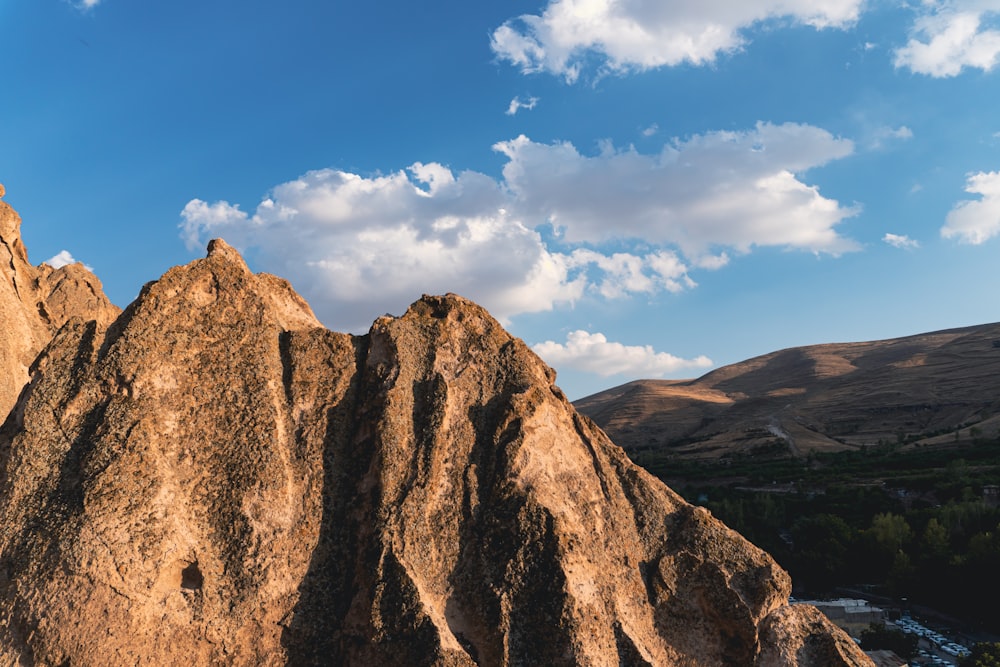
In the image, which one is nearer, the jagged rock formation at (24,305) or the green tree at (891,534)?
the jagged rock formation at (24,305)

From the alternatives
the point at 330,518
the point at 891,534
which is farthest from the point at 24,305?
the point at 891,534

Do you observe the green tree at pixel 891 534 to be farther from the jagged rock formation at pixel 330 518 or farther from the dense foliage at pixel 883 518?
the jagged rock formation at pixel 330 518

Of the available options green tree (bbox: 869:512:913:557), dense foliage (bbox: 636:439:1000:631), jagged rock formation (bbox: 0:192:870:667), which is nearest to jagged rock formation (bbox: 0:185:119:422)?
jagged rock formation (bbox: 0:192:870:667)

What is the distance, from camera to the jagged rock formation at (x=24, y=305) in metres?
33.0

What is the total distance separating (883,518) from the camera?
7656 centimetres

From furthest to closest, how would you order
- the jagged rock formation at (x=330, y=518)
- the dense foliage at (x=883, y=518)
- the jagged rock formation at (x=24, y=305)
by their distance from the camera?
the dense foliage at (x=883, y=518) < the jagged rock formation at (x=24, y=305) < the jagged rock formation at (x=330, y=518)

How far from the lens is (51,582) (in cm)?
1397

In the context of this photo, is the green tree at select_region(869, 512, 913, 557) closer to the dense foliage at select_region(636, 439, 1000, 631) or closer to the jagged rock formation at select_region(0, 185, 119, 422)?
the dense foliage at select_region(636, 439, 1000, 631)

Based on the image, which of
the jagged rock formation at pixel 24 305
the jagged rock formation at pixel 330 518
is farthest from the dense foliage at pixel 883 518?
the jagged rock formation at pixel 24 305

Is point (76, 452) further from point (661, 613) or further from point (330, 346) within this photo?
point (661, 613)

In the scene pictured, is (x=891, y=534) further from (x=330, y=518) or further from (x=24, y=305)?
(x=24, y=305)

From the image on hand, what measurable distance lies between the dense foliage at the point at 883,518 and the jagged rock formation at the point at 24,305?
66.0 m

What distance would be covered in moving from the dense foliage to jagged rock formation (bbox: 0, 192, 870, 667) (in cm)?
5876

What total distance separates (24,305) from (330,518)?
1163 inches
